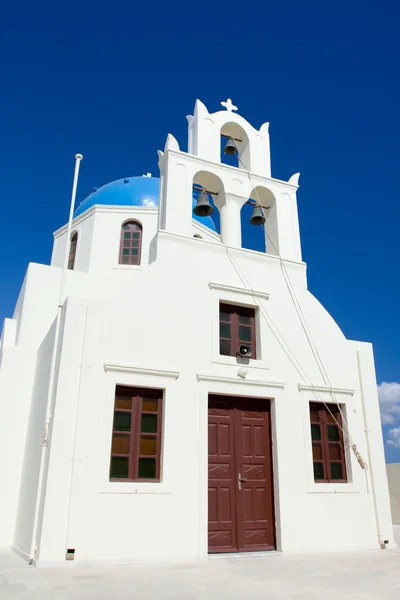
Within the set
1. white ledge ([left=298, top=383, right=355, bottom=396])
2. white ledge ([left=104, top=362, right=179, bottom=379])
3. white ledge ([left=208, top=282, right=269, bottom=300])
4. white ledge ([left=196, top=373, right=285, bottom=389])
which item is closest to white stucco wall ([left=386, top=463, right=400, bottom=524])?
white ledge ([left=298, top=383, right=355, bottom=396])

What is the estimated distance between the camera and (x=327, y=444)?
32.1 ft

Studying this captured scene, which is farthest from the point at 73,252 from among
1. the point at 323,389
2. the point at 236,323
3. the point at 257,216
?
the point at 323,389

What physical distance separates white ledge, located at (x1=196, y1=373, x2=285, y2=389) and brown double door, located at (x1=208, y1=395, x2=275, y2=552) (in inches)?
13.3

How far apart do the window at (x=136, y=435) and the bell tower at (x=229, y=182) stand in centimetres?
348

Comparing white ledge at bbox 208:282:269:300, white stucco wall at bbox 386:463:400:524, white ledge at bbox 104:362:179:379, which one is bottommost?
Result: white stucco wall at bbox 386:463:400:524

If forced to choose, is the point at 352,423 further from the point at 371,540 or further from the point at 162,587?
the point at 162,587

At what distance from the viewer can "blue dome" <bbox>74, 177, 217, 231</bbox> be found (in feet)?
54.1

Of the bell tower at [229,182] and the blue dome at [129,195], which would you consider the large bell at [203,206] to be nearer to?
the bell tower at [229,182]

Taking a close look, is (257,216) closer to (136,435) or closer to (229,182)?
(229,182)

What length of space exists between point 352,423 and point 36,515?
6243 mm

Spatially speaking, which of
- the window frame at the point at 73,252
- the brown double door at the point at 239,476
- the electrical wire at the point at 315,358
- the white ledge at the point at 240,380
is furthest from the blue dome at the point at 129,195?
the brown double door at the point at 239,476

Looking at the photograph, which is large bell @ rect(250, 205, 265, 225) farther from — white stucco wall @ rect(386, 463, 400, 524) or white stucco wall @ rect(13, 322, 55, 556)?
white stucco wall @ rect(386, 463, 400, 524)

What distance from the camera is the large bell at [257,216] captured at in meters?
11.2

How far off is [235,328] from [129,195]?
8.57 metres
